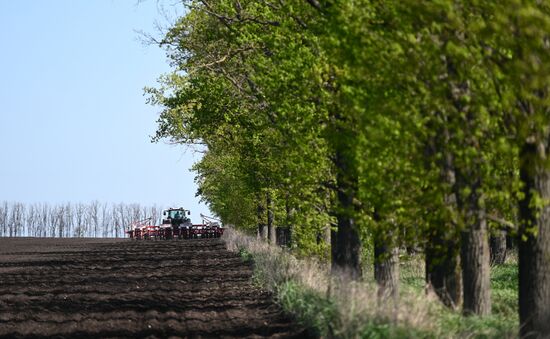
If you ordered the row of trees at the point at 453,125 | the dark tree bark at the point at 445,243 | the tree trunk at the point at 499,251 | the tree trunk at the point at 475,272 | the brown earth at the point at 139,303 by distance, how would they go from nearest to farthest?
the row of trees at the point at 453,125 < the dark tree bark at the point at 445,243 < the tree trunk at the point at 475,272 < the brown earth at the point at 139,303 < the tree trunk at the point at 499,251

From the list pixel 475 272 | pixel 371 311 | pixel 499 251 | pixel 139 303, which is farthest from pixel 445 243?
pixel 499 251

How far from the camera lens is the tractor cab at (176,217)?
8744cm

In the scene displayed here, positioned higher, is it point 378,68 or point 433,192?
point 378,68

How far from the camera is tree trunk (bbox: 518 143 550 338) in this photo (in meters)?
13.2

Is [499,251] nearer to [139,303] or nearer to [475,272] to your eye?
[139,303]

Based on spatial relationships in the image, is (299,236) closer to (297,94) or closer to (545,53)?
(297,94)

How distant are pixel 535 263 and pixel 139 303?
11.1 m

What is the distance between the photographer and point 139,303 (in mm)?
22844

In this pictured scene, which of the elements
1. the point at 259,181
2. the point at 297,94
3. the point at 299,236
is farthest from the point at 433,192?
the point at 259,181

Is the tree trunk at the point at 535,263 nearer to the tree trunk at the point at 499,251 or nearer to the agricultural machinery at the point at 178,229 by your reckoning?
the tree trunk at the point at 499,251

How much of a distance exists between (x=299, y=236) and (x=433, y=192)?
15392mm

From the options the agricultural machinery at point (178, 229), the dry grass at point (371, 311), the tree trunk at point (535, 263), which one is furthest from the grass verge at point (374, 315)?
the agricultural machinery at point (178, 229)

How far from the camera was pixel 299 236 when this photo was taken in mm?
28328

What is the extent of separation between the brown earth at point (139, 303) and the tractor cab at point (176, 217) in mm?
48663
